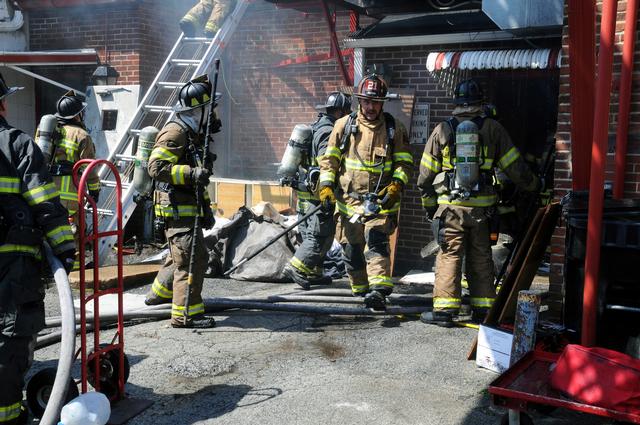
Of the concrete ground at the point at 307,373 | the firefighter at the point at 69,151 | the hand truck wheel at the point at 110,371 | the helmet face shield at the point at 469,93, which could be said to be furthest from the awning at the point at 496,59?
the hand truck wheel at the point at 110,371

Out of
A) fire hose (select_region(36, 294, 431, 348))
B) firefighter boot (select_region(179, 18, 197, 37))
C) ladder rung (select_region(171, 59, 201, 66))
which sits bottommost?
fire hose (select_region(36, 294, 431, 348))

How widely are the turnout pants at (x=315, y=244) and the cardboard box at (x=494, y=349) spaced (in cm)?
275

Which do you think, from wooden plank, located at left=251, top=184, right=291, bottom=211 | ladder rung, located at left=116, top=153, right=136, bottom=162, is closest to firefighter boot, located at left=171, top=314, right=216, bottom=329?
wooden plank, located at left=251, top=184, right=291, bottom=211

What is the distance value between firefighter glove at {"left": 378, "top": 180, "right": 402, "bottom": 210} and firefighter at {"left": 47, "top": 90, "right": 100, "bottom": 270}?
364cm

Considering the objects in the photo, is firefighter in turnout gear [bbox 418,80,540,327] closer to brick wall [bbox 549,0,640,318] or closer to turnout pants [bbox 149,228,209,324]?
brick wall [bbox 549,0,640,318]

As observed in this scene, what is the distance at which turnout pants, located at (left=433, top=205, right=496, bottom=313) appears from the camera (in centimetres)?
572

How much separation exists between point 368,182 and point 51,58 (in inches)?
267

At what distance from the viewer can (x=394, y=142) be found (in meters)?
6.23

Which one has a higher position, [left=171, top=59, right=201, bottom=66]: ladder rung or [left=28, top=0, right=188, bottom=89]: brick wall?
[left=28, top=0, right=188, bottom=89]: brick wall

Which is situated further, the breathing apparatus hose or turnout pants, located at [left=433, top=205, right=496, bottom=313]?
turnout pants, located at [left=433, top=205, right=496, bottom=313]

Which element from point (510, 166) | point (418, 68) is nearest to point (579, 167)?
point (510, 166)

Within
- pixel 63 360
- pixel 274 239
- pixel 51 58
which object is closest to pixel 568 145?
pixel 274 239

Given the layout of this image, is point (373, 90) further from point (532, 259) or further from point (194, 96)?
point (532, 259)

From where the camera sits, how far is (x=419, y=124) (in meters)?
8.25
